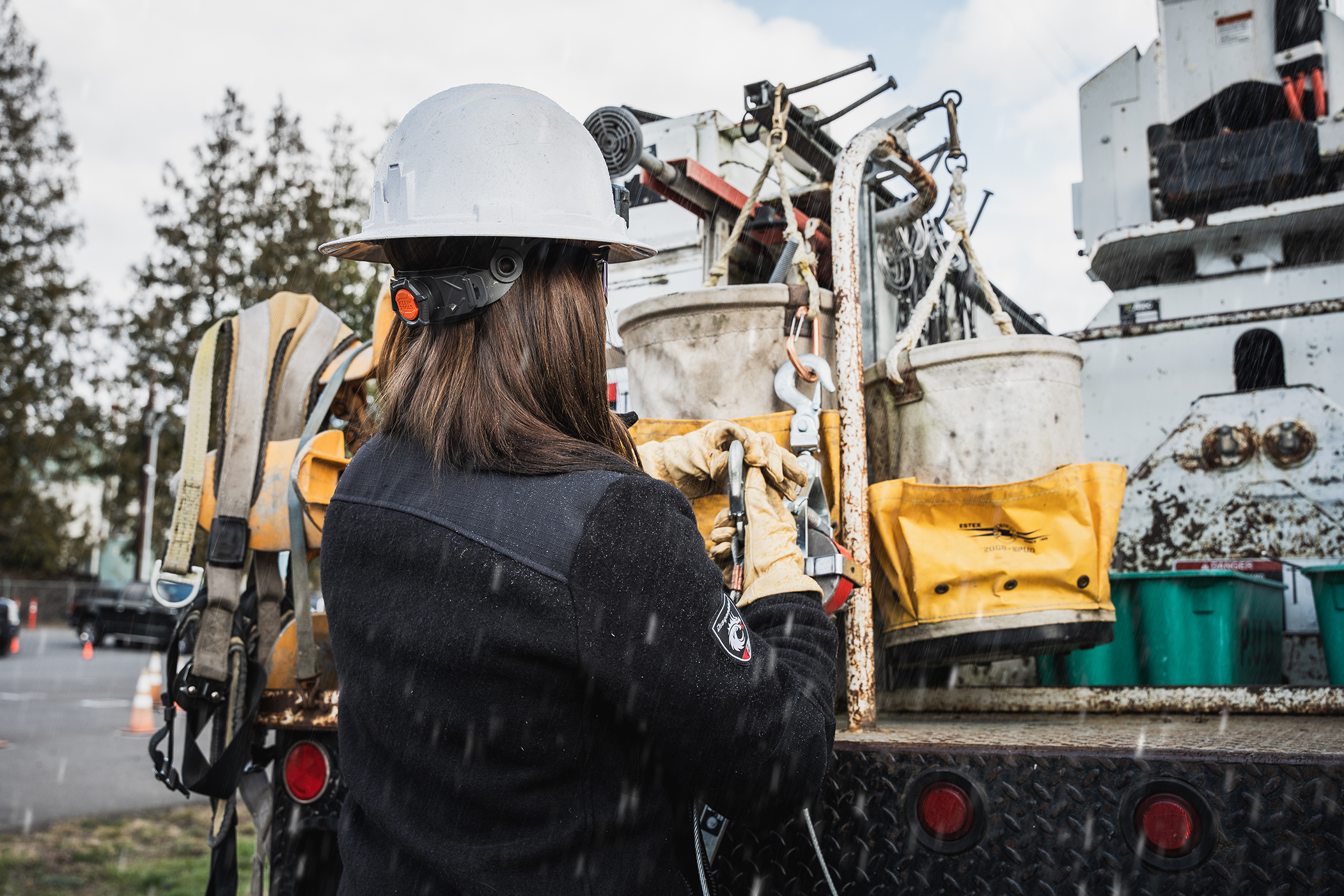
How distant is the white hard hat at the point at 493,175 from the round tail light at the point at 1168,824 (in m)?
1.13

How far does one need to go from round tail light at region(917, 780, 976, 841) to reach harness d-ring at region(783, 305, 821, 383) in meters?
1.00

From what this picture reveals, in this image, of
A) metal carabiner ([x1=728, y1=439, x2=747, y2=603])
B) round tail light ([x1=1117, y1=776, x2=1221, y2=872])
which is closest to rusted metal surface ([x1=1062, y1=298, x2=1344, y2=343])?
metal carabiner ([x1=728, y1=439, x2=747, y2=603])

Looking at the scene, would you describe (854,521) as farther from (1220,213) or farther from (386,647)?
(1220,213)

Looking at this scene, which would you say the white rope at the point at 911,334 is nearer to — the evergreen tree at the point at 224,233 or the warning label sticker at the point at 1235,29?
the warning label sticker at the point at 1235,29

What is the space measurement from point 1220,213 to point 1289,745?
2.86 m

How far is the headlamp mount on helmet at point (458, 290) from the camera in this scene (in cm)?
137

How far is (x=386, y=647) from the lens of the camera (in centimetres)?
133

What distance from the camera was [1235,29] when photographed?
4363 mm

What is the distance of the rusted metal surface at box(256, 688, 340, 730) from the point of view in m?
2.40

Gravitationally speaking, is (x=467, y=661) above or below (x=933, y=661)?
above

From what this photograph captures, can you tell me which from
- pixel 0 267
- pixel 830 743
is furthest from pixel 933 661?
pixel 0 267

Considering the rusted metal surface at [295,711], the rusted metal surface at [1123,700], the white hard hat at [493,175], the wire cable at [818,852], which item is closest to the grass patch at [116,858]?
the rusted metal surface at [295,711]

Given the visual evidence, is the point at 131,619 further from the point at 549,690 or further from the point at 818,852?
the point at 549,690

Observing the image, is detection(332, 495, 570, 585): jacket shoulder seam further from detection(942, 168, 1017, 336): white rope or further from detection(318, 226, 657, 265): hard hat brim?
detection(942, 168, 1017, 336): white rope
